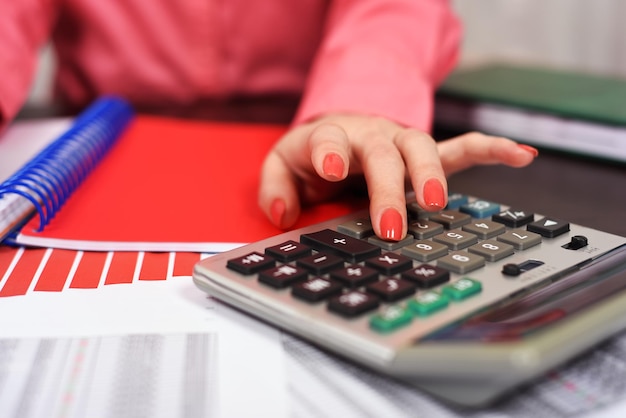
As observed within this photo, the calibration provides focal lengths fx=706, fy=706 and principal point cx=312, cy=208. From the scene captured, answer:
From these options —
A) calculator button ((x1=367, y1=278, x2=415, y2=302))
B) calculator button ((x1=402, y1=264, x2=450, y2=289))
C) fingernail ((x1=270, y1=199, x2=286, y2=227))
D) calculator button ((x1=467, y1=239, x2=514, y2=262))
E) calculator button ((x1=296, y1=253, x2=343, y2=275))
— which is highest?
calculator button ((x1=367, y1=278, x2=415, y2=302))

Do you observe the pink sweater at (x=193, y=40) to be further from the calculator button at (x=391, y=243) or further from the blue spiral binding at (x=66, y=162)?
the calculator button at (x=391, y=243)

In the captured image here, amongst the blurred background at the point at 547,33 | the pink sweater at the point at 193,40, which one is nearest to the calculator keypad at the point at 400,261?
the pink sweater at the point at 193,40

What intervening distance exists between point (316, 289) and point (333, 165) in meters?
0.12

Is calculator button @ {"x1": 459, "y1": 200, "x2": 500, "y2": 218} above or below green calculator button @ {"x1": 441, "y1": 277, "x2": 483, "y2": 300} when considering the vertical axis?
below

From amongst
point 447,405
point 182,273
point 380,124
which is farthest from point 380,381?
point 380,124

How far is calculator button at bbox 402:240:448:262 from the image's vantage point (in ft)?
1.16

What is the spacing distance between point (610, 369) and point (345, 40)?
Answer: 47 cm

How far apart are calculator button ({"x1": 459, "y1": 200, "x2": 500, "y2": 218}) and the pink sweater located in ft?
1.00

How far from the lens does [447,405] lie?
27 cm

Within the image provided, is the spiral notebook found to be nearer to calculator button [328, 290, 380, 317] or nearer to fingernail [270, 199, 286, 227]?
fingernail [270, 199, 286, 227]

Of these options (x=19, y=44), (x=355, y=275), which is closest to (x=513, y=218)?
(x=355, y=275)

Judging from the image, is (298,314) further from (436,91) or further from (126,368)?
(436,91)

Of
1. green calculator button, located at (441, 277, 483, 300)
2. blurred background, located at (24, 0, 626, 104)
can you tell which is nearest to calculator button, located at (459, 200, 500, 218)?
green calculator button, located at (441, 277, 483, 300)

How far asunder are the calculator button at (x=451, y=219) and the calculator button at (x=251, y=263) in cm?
11
